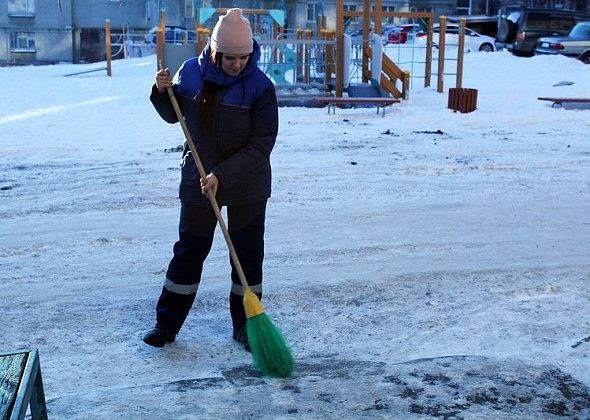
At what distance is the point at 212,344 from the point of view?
4.06 m

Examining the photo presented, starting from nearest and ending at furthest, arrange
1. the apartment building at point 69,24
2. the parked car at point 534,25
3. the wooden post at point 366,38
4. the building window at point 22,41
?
the wooden post at point 366,38, the parked car at point 534,25, the apartment building at point 69,24, the building window at point 22,41

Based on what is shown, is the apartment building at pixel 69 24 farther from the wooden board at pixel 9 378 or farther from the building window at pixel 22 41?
the wooden board at pixel 9 378

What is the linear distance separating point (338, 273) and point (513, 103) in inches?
422

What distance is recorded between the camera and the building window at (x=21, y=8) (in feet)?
137

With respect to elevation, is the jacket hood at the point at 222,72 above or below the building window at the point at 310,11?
below

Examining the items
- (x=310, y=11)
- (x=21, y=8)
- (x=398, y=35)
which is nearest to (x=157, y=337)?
(x=398, y=35)

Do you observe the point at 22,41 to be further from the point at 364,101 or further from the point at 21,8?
the point at 364,101

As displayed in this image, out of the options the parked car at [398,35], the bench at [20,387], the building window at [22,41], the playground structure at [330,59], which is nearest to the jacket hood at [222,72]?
the bench at [20,387]

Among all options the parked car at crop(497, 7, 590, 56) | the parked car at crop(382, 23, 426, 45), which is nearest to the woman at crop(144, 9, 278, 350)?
the parked car at crop(497, 7, 590, 56)

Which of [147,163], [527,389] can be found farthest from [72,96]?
[527,389]

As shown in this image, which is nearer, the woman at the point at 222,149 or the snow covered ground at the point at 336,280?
the snow covered ground at the point at 336,280

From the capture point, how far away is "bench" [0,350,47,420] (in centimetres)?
246

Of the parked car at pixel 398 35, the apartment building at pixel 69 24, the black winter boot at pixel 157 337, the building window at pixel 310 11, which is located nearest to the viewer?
the black winter boot at pixel 157 337

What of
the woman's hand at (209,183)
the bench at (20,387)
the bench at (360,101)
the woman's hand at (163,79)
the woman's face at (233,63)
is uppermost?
the woman's face at (233,63)
